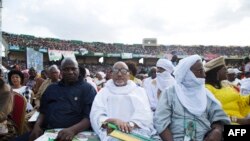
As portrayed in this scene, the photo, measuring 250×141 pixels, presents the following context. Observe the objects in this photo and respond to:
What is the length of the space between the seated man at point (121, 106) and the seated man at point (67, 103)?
232 millimetres

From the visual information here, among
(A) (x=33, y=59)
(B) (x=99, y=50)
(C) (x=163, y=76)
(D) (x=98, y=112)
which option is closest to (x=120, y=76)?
(D) (x=98, y=112)

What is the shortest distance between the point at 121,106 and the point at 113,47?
150 feet

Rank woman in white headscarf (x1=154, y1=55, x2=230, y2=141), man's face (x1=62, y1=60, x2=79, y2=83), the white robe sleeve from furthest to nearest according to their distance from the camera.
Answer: man's face (x1=62, y1=60, x2=79, y2=83), the white robe sleeve, woman in white headscarf (x1=154, y1=55, x2=230, y2=141)

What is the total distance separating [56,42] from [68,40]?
2.92m

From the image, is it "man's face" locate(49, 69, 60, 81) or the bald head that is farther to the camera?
"man's face" locate(49, 69, 60, 81)

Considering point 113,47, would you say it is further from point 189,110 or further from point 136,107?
point 189,110

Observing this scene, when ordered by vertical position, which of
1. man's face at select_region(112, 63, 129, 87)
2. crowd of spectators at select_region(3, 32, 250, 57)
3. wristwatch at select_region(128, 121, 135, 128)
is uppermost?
crowd of spectators at select_region(3, 32, 250, 57)

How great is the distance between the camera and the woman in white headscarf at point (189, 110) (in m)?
3.44

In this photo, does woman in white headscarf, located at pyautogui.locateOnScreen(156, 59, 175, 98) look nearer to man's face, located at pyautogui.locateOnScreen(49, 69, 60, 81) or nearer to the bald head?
man's face, located at pyautogui.locateOnScreen(49, 69, 60, 81)

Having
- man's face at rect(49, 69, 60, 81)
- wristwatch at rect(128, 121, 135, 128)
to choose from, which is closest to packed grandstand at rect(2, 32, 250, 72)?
man's face at rect(49, 69, 60, 81)

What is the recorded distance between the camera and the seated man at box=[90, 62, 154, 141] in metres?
3.66

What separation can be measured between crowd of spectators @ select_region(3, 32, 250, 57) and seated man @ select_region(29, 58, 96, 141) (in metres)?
33.0

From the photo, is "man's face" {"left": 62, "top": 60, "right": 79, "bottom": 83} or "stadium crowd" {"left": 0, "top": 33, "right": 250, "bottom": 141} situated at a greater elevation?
"man's face" {"left": 62, "top": 60, "right": 79, "bottom": 83}

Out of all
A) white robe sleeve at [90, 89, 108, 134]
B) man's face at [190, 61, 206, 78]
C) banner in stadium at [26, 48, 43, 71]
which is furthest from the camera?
banner in stadium at [26, 48, 43, 71]
